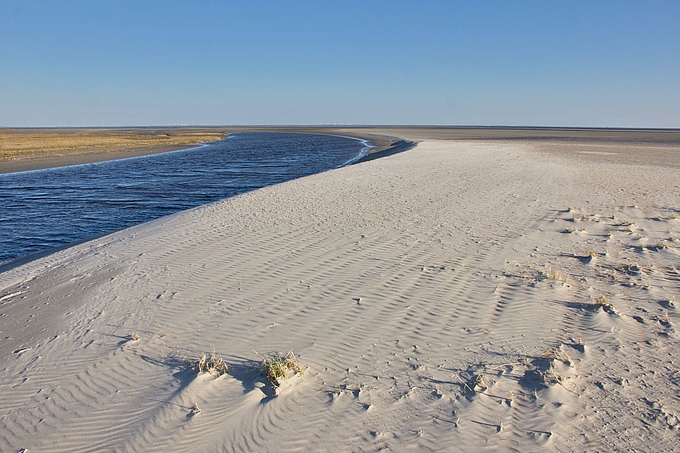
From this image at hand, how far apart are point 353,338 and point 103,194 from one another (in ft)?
55.2

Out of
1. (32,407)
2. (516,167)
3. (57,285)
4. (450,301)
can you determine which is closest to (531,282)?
(450,301)

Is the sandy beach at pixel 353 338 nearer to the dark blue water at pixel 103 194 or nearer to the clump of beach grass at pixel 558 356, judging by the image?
the clump of beach grass at pixel 558 356

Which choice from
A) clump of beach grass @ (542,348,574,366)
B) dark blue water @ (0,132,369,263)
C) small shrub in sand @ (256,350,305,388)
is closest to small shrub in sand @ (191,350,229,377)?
small shrub in sand @ (256,350,305,388)

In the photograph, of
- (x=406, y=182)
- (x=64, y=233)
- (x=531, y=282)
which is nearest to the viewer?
(x=531, y=282)

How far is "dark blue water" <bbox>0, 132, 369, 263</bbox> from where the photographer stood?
40.1ft

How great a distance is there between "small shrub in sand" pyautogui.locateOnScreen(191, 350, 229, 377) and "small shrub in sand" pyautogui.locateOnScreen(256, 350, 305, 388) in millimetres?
394

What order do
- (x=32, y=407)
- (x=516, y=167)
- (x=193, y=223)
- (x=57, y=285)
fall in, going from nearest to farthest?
1. (x=32, y=407)
2. (x=57, y=285)
3. (x=193, y=223)
4. (x=516, y=167)

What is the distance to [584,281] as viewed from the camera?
6.64 m

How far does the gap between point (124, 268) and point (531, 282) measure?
21.6 feet

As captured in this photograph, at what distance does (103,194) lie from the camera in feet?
60.6

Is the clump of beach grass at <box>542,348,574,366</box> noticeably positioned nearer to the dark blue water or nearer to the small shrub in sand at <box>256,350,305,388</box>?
the small shrub in sand at <box>256,350,305,388</box>

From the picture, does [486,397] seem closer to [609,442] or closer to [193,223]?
[609,442]

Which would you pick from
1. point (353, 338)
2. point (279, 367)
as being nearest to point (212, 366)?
point (279, 367)

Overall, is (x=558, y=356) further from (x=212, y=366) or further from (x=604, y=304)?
(x=212, y=366)
